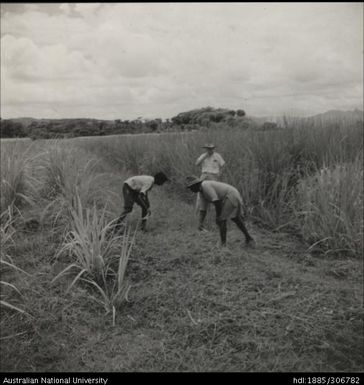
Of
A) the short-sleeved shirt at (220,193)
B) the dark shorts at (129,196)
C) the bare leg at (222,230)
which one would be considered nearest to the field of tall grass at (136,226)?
the bare leg at (222,230)

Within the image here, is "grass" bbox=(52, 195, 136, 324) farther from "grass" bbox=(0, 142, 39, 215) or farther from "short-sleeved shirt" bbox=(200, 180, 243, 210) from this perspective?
"grass" bbox=(0, 142, 39, 215)

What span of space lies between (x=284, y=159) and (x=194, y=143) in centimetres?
276

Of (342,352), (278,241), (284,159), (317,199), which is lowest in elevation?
(342,352)

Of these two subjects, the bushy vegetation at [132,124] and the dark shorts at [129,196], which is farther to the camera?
the bushy vegetation at [132,124]

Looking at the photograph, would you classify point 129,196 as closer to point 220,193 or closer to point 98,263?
point 220,193

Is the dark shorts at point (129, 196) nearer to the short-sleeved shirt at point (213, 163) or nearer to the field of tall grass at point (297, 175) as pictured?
the short-sleeved shirt at point (213, 163)

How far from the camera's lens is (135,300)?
4.00 metres

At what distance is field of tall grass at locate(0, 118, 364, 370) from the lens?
12.3 feet

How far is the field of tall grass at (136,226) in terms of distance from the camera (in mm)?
3752

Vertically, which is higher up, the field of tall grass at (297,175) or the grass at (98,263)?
the field of tall grass at (297,175)

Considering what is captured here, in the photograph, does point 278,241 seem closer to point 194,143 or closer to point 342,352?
point 342,352

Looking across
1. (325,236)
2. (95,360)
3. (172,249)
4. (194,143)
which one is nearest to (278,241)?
(325,236)

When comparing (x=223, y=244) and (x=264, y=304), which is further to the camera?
(x=223, y=244)

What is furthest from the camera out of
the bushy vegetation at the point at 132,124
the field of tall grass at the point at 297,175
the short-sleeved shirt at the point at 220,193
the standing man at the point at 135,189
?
the bushy vegetation at the point at 132,124
